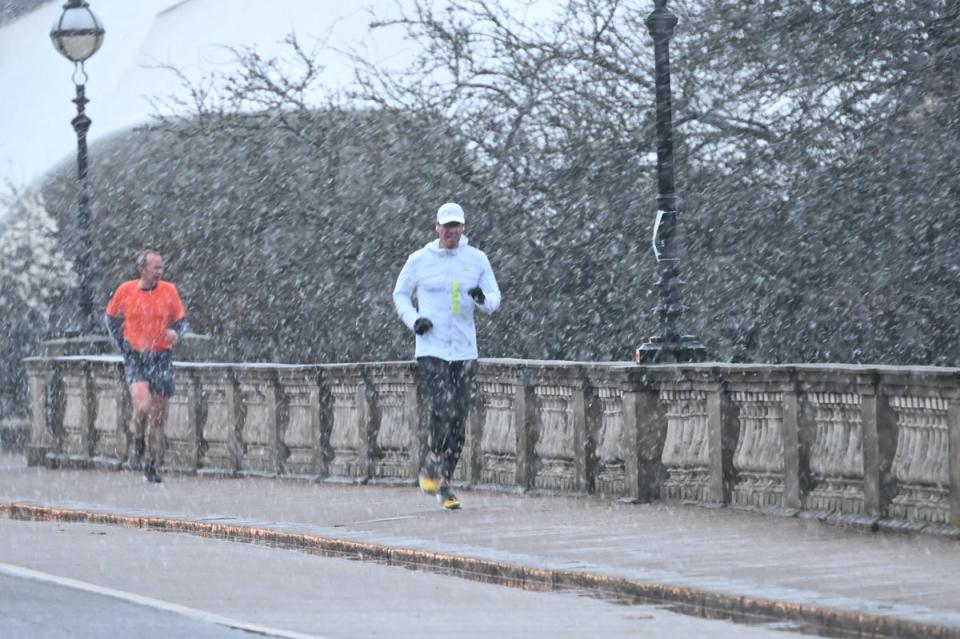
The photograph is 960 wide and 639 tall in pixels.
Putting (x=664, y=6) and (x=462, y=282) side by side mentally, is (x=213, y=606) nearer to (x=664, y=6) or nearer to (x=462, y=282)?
(x=462, y=282)

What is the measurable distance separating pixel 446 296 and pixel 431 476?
3.78 ft

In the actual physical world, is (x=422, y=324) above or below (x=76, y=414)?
above

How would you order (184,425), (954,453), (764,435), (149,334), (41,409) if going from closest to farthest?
(954,453) → (764,435) → (149,334) → (184,425) → (41,409)

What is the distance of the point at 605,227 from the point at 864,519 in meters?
12.2

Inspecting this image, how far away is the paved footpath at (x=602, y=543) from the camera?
947 centimetres

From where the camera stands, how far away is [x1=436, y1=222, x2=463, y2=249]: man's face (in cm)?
1449

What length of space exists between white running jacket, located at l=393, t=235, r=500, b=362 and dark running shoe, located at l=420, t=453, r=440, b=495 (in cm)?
69

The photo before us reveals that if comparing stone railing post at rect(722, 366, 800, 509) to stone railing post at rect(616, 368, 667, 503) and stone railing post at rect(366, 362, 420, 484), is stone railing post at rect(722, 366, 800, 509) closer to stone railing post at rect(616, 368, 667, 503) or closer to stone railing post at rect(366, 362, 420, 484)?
stone railing post at rect(616, 368, 667, 503)

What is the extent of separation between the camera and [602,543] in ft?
39.8

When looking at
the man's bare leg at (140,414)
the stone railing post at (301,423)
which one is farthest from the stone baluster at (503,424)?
the man's bare leg at (140,414)

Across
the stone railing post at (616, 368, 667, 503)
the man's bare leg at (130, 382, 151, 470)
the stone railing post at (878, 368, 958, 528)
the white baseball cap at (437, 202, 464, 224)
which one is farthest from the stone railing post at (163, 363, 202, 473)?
the stone railing post at (878, 368, 958, 528)

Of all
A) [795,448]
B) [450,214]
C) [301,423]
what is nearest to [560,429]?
[450,214]

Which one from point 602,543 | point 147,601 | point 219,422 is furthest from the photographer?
point 219,422

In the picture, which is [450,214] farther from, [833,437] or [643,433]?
[833,437]
